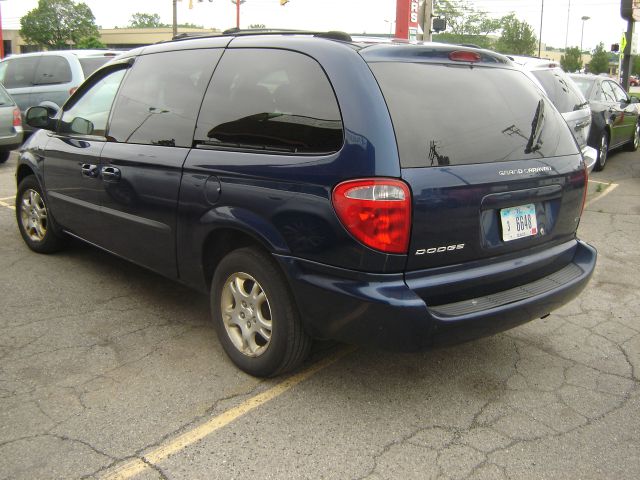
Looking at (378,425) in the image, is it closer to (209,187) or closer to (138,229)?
(209,187)

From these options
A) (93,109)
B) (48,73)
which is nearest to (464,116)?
(93,109)

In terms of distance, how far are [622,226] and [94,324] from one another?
5676 millimetres

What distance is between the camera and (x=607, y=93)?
1136 cm

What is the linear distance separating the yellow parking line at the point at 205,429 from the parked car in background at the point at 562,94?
512 cm

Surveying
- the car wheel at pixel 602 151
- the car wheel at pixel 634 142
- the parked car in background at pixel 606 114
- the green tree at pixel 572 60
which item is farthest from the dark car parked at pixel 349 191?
the green tree at pixel 572 60

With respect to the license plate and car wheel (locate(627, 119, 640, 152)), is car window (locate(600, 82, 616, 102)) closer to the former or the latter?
car wheel (locate(627, 119, 640, 152))

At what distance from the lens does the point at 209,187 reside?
11.0ft

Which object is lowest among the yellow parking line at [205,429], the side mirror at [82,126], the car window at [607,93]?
the yellow parking line at [205,429]

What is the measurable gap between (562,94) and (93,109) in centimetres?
554

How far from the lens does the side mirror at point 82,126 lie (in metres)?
4.48

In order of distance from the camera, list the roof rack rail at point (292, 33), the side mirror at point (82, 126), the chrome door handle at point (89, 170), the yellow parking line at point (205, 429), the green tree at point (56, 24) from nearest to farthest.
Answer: the yellow parking line at point (205, 429), the roof rack rail at point (292, 33), the chrome door handle at point (89, 170), the side mirror at point (82, 126), the green tree at point (56, 24)

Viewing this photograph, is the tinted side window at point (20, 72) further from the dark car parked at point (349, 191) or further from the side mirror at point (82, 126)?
the dark car parked at point (349, 191)

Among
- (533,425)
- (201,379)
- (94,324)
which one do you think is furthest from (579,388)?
(94,324)

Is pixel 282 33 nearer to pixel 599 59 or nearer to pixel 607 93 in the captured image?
pixel 607 93
